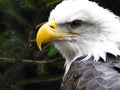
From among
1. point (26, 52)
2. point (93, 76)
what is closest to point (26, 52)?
point (26, 52)

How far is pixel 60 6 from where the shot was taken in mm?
5445

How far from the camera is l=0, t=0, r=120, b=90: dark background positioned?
19.9ft

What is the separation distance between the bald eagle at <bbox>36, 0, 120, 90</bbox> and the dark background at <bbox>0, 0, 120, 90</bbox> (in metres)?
0.41

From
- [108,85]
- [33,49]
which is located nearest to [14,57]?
[33,49]

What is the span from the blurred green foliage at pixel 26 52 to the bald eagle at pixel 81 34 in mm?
409

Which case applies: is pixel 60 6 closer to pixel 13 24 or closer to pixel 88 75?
pixel 88 75

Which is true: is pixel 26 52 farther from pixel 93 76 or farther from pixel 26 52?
pixel 93 76

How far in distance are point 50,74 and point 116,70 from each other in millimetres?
1898

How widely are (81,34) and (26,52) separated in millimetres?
909

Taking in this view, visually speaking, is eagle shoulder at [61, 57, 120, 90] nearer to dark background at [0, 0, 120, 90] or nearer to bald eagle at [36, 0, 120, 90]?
bald eagle at [36, 0, 120, 90]

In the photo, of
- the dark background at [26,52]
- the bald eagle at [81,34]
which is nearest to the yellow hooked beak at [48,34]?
the bald eagle at [81,34]

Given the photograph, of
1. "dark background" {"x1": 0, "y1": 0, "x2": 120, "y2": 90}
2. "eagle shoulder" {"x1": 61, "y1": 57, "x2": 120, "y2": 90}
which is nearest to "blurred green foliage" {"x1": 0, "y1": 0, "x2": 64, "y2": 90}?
"dark background" {"x1": 0, "y1": 0, "x2": 120, "y2": 90}

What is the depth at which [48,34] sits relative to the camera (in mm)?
5414

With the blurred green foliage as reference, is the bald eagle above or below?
above
